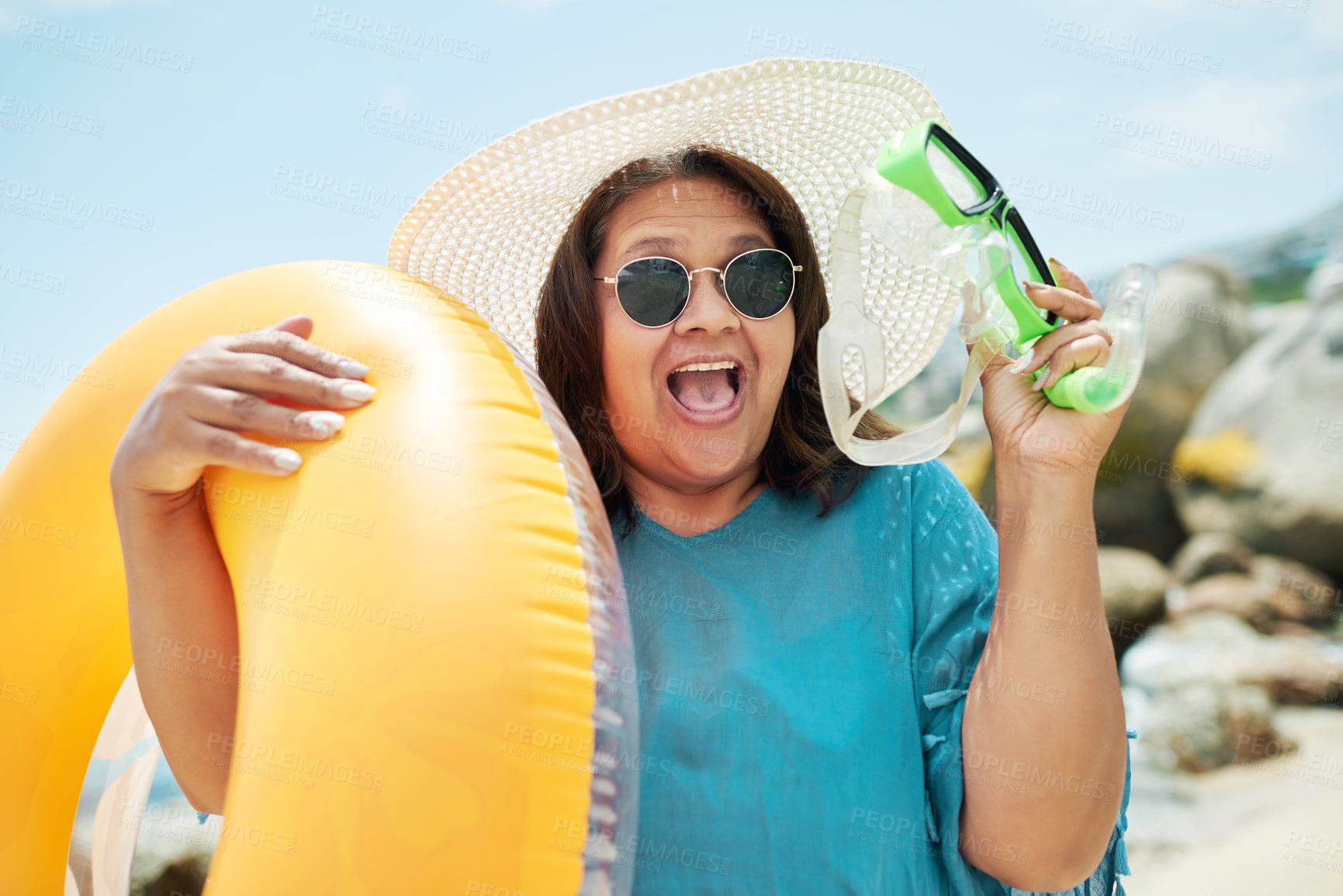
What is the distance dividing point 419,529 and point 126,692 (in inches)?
37.5

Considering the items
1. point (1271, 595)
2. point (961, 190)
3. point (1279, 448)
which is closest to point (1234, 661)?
point (1271, 595)

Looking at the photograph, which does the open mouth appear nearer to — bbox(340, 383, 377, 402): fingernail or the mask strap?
the mask strap

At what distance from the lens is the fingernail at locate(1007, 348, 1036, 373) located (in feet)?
4.55

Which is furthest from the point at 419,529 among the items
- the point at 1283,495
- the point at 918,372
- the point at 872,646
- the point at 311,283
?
the point at 1283,495

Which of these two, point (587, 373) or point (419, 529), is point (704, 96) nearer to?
point (587, 373)

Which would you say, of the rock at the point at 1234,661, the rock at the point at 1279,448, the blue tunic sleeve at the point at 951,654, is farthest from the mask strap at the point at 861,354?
the rock at the point at 1279,448

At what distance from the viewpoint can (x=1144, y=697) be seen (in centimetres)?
601

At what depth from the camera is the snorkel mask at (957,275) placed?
127 cm

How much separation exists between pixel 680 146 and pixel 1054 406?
0.90 metres

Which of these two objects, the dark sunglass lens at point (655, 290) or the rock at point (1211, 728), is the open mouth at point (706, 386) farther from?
the rock at point (1211, 728)

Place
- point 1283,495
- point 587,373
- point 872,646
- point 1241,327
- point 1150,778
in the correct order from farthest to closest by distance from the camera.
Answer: point 1241,327, point 1283,495, point 1150,778, point 587,373, point 872,646

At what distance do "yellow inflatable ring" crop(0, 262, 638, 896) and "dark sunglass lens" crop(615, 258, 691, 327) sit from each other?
0.41 m

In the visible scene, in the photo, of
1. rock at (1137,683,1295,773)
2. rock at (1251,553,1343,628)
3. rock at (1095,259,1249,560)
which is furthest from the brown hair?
rock at (1095,259,1249,560)

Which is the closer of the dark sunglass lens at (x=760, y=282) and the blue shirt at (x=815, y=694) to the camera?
the blue shirt at (x=815, y=694)
